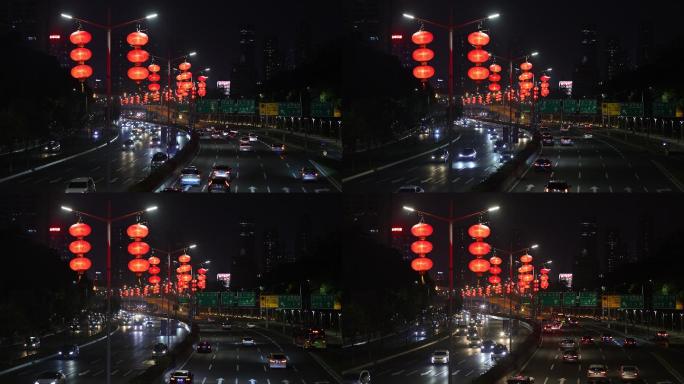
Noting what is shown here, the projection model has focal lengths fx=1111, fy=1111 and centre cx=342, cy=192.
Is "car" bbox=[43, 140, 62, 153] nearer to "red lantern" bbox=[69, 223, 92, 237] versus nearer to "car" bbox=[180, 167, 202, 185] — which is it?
"car" bbox=[180, 167, 202, 185]

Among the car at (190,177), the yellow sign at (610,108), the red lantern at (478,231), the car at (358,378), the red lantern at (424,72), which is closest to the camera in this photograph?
the red lantern at (424,72)

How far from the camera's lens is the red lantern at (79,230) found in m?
49.0

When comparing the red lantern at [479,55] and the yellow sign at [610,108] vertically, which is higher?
the yellow sign at [610,108]

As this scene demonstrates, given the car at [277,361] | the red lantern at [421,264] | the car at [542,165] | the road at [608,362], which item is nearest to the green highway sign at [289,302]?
the road at [608,362]

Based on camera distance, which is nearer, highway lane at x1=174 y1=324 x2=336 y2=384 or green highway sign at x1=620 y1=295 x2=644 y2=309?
highway lane at x1=174 y1=324 x2=336 y2=384

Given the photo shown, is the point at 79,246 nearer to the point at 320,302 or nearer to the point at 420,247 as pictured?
the point at 420,247

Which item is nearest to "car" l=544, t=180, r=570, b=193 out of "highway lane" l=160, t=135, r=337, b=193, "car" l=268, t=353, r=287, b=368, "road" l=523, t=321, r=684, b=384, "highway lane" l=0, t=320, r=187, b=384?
"road" l=523, t=321, r=684, b=384

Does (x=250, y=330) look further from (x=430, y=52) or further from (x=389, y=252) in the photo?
(x=430, y=52)

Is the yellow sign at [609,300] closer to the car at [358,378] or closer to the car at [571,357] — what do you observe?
the car at [571,357]

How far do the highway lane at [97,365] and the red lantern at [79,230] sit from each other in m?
11.0

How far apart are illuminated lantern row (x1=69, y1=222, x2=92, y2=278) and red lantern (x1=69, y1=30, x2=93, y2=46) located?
7.96m

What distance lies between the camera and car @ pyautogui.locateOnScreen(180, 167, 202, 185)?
70938mm

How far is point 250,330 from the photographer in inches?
4604

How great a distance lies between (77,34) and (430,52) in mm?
15388
